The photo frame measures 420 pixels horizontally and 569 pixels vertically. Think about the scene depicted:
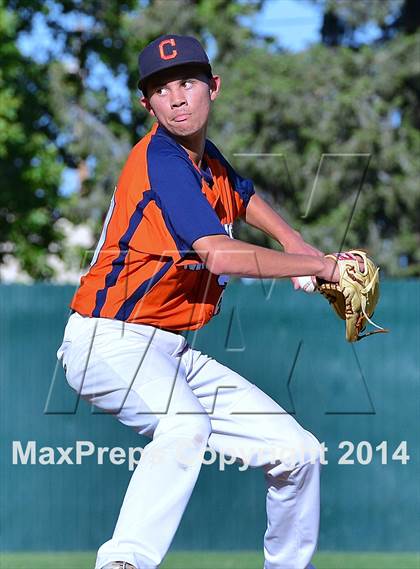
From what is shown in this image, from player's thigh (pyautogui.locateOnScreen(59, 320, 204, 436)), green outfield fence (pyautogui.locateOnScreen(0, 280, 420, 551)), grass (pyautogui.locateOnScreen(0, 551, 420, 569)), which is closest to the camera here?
player's thigh (pyautogui.locateOnScreen(59, 320, 204, 436))

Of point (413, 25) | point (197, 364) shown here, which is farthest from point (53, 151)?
point (197, 364)

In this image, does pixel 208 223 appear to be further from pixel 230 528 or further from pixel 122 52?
pixel 122 52

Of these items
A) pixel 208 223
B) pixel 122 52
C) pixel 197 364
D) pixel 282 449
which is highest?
pixel 122 52

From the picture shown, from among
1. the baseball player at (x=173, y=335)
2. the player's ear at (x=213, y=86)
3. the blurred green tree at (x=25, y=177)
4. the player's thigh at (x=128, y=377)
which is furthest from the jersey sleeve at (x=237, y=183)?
the blurred green tree at (x=25, y=177)

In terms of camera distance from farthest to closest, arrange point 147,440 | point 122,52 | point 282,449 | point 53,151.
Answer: point 122,52
point 53,151
point 147,440
point 282,449

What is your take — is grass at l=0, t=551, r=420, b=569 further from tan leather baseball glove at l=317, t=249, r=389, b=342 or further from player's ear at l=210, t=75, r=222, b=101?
player's ear at l=210, t=75, r=222, b=101

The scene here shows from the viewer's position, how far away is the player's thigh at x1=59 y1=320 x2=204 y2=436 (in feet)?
12.6

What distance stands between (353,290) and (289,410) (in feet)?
8.67

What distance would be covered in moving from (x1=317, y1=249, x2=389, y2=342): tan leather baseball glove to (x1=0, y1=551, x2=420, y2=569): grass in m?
2.35

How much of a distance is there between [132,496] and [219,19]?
66.2ft

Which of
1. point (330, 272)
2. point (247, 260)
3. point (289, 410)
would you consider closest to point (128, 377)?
point (247, 260)

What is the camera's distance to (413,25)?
23297 millimetres

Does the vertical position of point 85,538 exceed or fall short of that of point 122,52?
it falls short

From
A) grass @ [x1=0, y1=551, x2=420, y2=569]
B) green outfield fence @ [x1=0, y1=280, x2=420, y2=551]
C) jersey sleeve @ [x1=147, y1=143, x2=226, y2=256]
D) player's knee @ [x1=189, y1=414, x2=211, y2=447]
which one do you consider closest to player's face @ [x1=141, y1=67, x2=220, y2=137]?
jersey sleeve @ [x1=147, y1=143, x2=226, y2=256]
